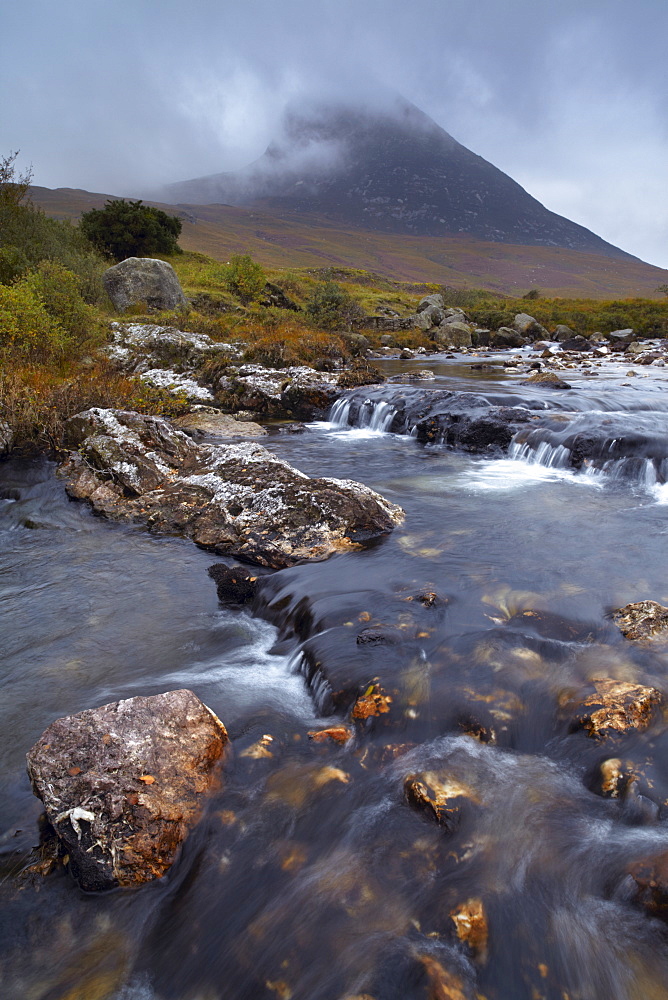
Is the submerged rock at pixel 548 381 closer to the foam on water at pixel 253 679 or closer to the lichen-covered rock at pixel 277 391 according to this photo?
the lichen-covered rock at pixel 277 391

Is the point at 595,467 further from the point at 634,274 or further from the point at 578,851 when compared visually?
the point at 634,274

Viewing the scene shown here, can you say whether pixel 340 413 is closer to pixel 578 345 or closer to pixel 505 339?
pixel 505 339

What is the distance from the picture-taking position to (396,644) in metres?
4.98

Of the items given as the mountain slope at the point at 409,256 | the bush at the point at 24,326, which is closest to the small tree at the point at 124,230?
the bush at the point at 24,326

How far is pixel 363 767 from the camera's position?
376cm

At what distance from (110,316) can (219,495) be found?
58.6 ft

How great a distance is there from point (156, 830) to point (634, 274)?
16116 centimetres

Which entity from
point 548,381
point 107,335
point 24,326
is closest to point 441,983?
point 24,326

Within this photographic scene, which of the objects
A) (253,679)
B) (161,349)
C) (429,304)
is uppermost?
(429,304)

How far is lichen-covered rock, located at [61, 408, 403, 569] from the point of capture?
714 centimetres

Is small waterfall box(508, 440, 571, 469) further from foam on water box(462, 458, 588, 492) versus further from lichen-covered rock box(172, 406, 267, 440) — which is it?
lichen-covered rock box(172, 406, 267, 440)

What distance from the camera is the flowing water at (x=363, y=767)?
2.66 metres

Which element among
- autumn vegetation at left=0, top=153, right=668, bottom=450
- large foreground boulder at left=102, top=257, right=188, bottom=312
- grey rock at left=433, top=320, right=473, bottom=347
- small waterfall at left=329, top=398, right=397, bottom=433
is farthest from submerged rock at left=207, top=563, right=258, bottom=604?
grey rock at left=433, top=320, right=473, bottom=347

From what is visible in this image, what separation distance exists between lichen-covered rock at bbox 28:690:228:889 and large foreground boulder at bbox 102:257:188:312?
79.4 ft
